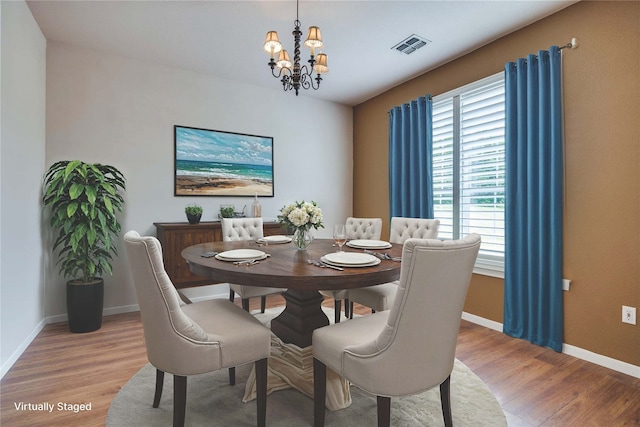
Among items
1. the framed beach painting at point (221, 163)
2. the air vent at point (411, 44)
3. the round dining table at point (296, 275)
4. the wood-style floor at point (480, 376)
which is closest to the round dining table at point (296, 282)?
the round dining table at point (296, 275)

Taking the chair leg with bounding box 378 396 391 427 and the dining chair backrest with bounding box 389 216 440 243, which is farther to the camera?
the dining chair backrest with bounding box 389 216 440 243

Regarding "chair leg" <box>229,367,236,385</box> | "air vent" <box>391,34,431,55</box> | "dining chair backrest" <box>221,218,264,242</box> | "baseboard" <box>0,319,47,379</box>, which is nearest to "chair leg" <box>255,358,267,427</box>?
"chair leg" <box>229,367,236,385</box>

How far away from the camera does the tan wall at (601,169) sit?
2.24 metres

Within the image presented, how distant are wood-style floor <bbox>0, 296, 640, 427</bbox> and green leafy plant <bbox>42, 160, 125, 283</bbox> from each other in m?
0.64

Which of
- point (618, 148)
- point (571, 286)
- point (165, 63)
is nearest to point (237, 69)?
point (165, 63)

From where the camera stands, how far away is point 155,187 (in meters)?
3.61

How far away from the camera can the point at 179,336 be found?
1406mm

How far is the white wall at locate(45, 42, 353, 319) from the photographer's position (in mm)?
3191

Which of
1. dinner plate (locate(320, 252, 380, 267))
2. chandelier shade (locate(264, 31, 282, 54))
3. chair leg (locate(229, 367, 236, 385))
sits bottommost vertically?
chair leg (locate(229, 367, 236, 385))

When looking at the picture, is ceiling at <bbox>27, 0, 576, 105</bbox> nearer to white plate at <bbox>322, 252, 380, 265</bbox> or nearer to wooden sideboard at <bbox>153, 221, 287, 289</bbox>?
wooden sideboard at <bbox>153, 221, 287, 289</bbox>

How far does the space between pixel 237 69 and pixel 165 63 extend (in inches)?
30.2

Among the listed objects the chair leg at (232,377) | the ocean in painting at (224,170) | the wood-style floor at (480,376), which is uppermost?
the ocean in painting at (224,170)

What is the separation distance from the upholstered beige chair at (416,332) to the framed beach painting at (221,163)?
295 cm

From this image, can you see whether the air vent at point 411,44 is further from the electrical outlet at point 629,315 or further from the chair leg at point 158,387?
the chair leg at point 158,387
